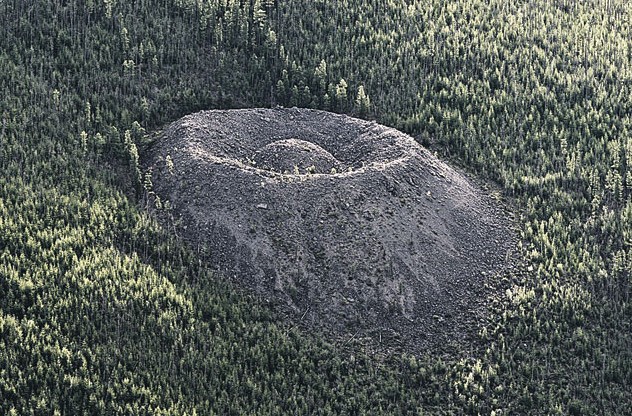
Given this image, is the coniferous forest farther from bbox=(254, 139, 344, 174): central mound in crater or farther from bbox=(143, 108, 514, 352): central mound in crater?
bbox=(254, 139, 344, 174): central mound in crater

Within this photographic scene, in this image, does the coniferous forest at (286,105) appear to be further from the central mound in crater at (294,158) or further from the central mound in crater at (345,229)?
the central mound in crater at (294,158)

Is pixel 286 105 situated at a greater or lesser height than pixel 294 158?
lesser

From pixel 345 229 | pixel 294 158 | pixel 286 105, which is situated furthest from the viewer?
pixel 286 105

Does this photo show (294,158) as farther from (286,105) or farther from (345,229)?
(286,105)

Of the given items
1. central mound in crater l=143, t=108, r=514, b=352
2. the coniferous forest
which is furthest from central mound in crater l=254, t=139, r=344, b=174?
the coniferous forest

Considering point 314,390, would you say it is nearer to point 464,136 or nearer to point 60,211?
point 60,211

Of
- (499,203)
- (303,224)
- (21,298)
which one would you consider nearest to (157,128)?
(303,224)

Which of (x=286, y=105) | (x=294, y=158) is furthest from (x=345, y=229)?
(x=286, y=105)
